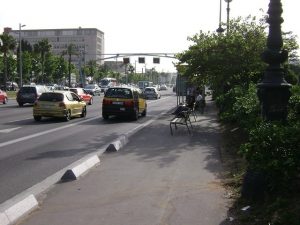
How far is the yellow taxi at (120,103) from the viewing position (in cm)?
2497

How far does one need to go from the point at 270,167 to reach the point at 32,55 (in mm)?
88986

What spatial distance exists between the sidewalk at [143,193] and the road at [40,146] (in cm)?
94

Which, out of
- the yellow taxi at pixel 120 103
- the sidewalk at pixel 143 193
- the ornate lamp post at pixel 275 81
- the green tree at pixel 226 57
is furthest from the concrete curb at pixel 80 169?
the yellow taxi at pixel 120 103

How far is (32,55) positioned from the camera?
3605 inches

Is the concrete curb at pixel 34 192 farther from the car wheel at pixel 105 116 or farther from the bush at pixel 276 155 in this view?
the car wheel at pixel 105 116

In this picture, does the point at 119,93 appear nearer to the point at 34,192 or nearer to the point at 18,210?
the point at 34,192

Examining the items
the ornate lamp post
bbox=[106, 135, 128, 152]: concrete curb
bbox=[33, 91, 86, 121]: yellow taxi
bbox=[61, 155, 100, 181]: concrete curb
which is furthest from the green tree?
the ornate lamp post

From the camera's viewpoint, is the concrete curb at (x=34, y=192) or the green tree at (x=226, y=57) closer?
the concrete curb at (x=34, y=192)

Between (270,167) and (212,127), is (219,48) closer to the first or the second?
(212,127)

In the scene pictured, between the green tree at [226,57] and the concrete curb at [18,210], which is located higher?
the green tree at [226,57]

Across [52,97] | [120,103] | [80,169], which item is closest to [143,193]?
[80,169]

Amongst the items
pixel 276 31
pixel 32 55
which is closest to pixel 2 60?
pixel 32 55

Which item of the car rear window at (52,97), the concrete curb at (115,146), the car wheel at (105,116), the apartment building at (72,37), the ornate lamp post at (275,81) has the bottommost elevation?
the car wheel at (105,116)

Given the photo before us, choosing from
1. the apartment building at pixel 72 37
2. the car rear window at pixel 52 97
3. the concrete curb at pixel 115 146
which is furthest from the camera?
the apartment building at pixel 72 37
